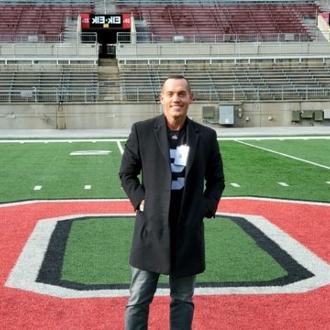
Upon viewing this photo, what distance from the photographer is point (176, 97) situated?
133 inches

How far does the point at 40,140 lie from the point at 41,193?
12963mm

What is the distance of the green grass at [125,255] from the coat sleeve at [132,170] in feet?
5.88

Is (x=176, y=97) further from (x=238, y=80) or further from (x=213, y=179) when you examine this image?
(x=238, y=80)

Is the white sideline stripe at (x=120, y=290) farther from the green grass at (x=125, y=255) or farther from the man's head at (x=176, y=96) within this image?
the man's head at (x=176, y=96)

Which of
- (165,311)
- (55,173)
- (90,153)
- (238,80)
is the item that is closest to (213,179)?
(165,311)

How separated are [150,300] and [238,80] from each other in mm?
30799

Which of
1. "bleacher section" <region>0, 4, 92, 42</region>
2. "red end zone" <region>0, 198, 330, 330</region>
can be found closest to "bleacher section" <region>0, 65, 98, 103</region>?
"bleacher section" <region>0, 4, 92, 42</region>

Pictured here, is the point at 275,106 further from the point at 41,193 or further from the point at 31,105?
the point at 41,193

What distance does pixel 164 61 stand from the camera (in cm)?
3531

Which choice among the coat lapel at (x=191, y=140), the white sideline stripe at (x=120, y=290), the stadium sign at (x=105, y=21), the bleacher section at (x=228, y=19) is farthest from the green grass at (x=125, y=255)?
the stadium sign at (x=105, y=21)

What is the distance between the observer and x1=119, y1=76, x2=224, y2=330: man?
3.39 metres

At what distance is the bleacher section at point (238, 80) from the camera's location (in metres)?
31.6

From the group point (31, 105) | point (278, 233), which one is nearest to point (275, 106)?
point (31, 105)

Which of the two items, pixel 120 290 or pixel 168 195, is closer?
pixel 168 195
